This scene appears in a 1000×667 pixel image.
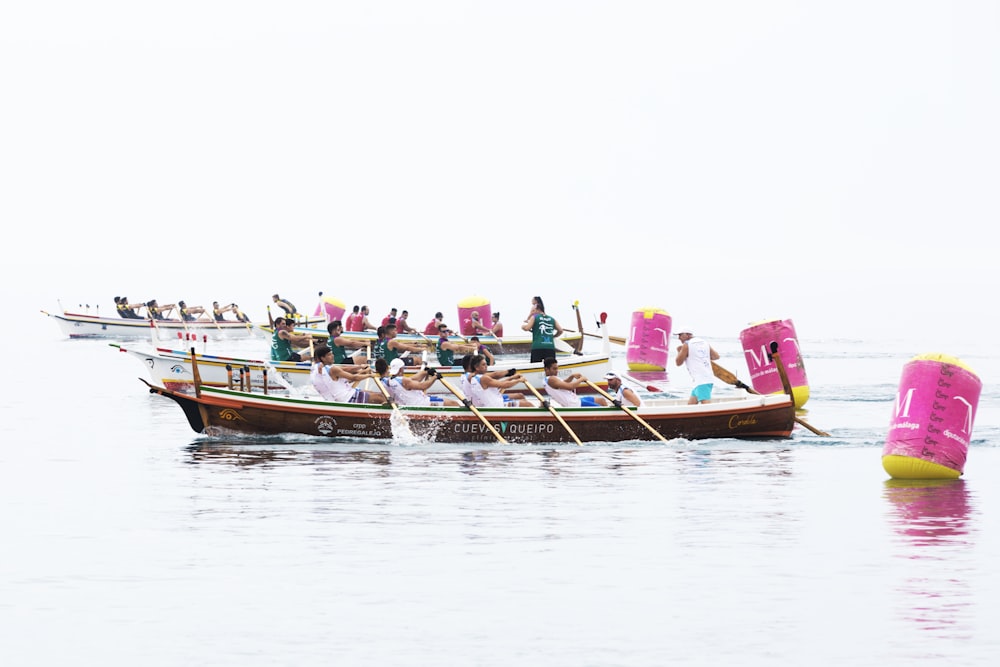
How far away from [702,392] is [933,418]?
700cm

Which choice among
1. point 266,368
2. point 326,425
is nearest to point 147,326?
point 266,368

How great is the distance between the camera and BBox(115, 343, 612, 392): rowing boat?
3673 centimetres

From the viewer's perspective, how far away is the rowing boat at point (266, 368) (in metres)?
36.7

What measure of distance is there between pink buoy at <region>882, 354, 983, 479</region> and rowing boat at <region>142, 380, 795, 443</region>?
557cm

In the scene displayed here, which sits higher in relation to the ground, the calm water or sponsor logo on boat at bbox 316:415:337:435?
sponsor logo on boat at bbox 316:415:337:435

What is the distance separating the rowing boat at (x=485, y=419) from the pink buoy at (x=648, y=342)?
20.4 metres

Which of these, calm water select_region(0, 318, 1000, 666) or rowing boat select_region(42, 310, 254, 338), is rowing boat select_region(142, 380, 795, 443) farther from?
rowing boat select_region(42, 310, 254, 338)

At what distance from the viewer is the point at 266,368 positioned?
35844 mm

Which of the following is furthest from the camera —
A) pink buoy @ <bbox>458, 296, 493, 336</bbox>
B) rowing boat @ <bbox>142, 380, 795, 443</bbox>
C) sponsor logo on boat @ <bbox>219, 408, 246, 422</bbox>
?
pink buoy @ <bbox>458, 296, 493, 336</bbox>

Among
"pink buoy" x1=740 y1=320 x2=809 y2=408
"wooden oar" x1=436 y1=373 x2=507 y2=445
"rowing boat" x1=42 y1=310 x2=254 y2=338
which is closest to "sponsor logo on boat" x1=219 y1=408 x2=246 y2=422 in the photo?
"wooden oar" x1=436 y1=373 x2=507 y2=445

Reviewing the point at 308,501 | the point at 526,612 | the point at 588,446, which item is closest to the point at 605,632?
the point at 526,612

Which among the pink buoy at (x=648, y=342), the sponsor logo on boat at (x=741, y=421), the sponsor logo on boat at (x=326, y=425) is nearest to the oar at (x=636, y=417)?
the sponsor logo on boat at (x=741, y=421)

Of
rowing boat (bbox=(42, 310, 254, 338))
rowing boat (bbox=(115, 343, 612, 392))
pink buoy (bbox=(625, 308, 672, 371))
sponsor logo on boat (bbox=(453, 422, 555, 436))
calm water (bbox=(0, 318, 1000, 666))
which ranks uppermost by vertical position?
rowing boat (bbox=(42, 310, 254, 338))

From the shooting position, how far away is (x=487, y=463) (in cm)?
2652
